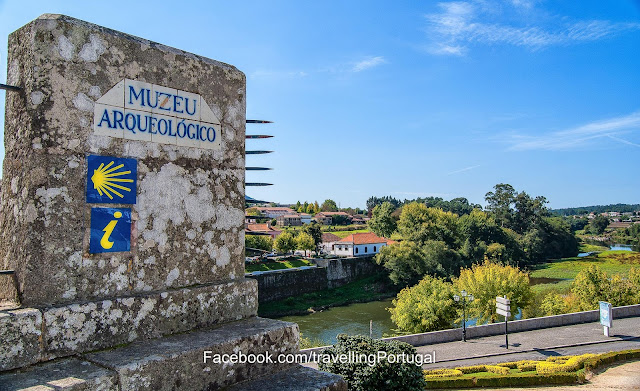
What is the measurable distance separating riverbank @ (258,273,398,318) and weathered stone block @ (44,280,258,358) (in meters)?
32.1

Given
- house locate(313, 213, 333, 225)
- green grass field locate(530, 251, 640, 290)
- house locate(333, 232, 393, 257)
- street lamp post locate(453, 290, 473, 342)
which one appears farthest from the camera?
house locate(313, 213, 333, 225)

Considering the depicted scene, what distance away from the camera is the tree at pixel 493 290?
2356 cm

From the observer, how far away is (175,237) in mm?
3197

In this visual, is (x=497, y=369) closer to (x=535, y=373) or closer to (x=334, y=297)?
(x=535, y=373)

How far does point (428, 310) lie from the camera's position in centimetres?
2242

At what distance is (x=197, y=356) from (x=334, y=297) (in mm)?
41656

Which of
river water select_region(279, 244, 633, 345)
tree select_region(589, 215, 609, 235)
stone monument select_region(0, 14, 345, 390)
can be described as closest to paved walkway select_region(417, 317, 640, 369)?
river water select_region(279, 244, 633, 345)

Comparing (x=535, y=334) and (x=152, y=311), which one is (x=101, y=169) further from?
(x=535, y=334)

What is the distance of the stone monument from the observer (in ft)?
8.28

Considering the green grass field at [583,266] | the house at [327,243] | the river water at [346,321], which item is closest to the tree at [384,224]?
the house at [327,243]

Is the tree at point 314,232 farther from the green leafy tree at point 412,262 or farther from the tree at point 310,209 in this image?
the tree at point 310,209

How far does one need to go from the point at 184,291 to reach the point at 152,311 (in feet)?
0.86

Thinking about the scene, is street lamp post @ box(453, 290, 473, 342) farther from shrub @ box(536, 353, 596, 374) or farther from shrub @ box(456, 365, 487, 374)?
shrub @ box(536, 353, 596, 374)

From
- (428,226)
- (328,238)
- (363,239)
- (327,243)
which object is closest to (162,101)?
(428,226)
